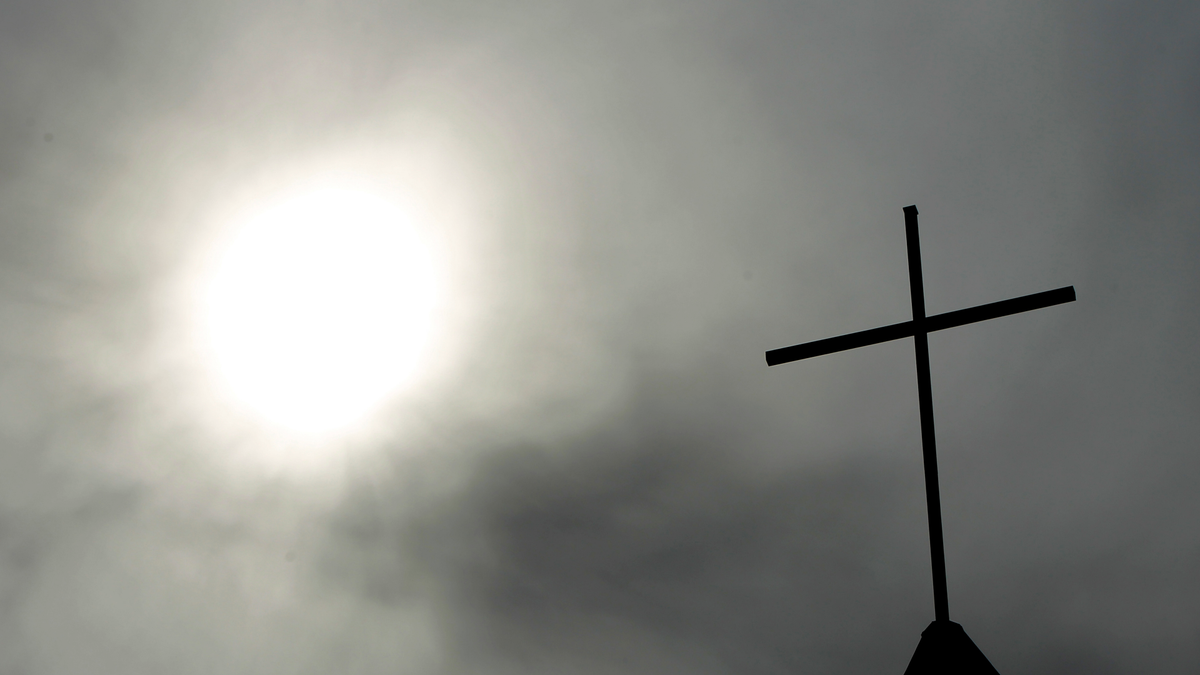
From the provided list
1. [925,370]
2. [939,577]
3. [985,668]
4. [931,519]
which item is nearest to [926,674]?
[985,668]

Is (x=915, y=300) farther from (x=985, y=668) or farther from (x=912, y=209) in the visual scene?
(x=985, y=668)

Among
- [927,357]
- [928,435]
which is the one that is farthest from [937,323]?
[928,435]

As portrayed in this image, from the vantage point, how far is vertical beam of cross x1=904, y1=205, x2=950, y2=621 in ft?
26.8

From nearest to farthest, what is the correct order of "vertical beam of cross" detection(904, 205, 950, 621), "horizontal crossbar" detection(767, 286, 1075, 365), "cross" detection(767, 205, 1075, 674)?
"cross" detection(767, 205, 1075, 674) → "vertical beam of cross" detection(904, 205, 950, 621) → "horizontal crossbar" detection(767, 286, 1075, 365)

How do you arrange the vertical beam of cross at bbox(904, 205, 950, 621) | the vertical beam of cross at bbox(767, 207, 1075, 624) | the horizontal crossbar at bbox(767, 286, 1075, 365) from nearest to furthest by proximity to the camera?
the vertical beam of cross at bbox(904, 205, 950, 621) < the vertical beam of cross at bbox(767, 207, 1075, 624) < the horizontal crossbar at bbox(767, 286, 1075, 365)

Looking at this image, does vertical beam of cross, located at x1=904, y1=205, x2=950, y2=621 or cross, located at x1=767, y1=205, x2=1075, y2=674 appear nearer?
cross, located at x1=767, y1=205, x2=1075, y2=674

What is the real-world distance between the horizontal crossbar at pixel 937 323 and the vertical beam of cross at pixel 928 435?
0.21 meters

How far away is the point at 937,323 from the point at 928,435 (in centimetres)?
174

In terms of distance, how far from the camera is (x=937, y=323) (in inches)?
392

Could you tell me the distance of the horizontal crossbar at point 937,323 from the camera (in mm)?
9633

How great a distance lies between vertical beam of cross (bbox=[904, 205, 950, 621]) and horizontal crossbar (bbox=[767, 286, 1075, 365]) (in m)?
0.21

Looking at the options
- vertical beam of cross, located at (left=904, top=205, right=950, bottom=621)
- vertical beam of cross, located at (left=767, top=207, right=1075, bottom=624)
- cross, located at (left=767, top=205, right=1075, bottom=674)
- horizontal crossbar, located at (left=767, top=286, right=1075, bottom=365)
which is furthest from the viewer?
horizontal crossbar, located at (left=767, top=286, right=1075, bottom=365)

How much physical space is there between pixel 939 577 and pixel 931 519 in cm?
70

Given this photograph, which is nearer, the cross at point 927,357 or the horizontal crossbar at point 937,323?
the cross at point 927,357
